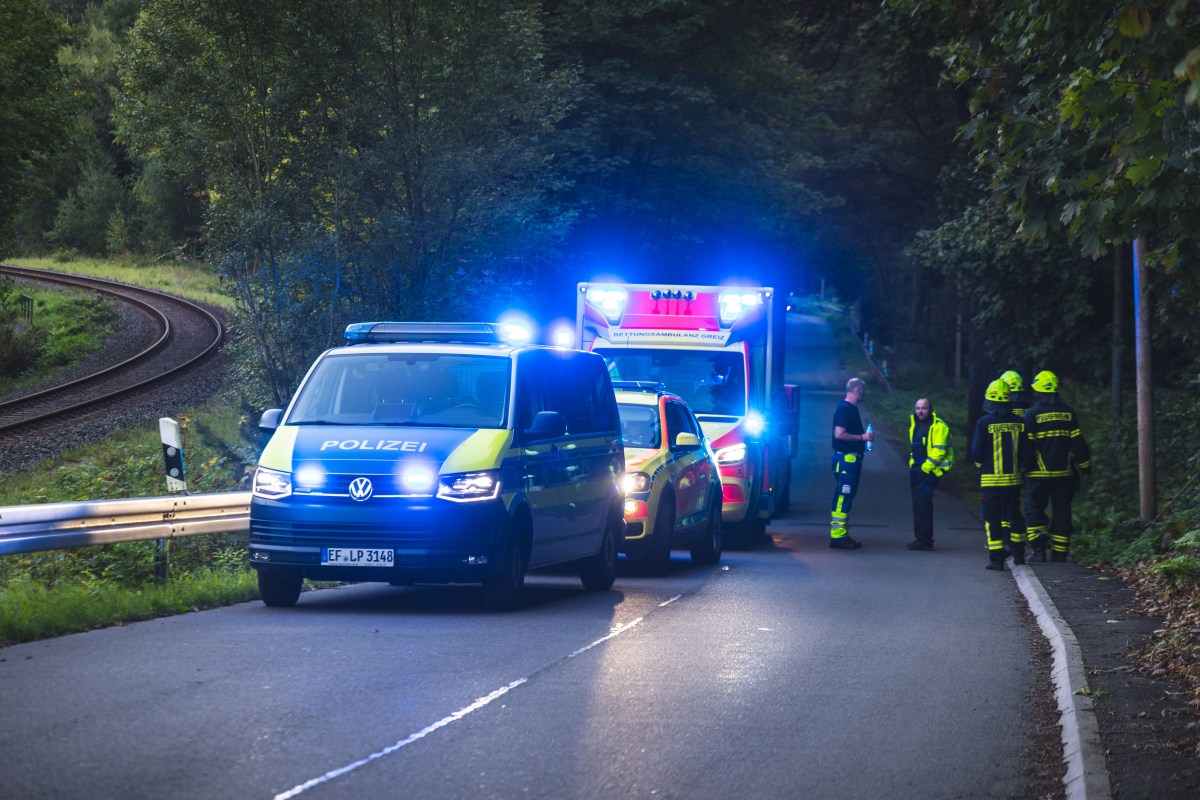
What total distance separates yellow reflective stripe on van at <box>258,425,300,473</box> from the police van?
11 millimetres

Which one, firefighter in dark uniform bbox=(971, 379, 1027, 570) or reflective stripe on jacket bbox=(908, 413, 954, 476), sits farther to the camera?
reflective stripe on jacket bbox=(908, 413, 954, 476)

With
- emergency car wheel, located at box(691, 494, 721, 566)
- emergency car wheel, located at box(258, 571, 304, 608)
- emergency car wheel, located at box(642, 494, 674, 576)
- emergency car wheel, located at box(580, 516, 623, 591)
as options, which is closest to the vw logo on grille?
emergency car wheel, located at box(258, 571, 304, 608)

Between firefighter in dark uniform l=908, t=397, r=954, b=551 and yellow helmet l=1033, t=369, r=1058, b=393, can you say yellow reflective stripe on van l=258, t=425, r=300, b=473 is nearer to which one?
yellow helmet l=1033, t=369, r=1058, b=393

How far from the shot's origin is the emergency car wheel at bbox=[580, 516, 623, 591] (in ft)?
45.0

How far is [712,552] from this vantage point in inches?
675

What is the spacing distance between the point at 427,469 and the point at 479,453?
430 mm

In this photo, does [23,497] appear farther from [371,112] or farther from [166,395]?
[166,395]

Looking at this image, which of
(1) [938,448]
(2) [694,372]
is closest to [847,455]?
(1) [938,448]

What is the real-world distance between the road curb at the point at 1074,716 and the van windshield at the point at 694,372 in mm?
7738

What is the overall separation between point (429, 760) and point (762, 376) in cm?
1429

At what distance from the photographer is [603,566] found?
13766mm

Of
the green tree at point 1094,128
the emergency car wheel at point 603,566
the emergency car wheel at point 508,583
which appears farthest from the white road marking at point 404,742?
the green tree at point 1094,128

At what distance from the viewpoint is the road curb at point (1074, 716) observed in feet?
21.4

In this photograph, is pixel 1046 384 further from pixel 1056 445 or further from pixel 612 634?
pixel 612 634
